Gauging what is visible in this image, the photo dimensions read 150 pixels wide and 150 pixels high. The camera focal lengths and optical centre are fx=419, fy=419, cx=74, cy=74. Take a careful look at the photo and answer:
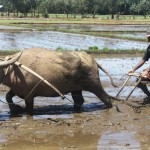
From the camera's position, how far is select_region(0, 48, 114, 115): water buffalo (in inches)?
329

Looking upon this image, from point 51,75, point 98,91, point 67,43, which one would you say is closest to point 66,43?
point 67,43

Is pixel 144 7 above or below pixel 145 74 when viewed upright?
below

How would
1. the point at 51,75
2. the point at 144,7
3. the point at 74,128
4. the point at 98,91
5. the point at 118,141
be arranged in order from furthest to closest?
the point at 144,7
the point at 98,91
the point at 51,75
the point at 74,128
the point at 118,141

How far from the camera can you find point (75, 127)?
741 centimetres

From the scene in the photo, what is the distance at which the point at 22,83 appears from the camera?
8.34m

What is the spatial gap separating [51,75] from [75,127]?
1568 millimetres

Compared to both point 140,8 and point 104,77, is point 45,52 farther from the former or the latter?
point 140,8

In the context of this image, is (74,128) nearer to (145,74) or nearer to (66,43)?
(145,74)

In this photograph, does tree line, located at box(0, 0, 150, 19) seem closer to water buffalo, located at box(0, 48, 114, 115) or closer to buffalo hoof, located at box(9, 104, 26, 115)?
water buffalo, located at box(0, 48, 114, 115)

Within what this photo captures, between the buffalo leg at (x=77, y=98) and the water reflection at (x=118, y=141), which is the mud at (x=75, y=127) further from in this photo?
the buffalo leg at (x=77, y=98)

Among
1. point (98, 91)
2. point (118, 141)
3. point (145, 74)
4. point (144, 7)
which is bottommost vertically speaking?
point (118, 141)

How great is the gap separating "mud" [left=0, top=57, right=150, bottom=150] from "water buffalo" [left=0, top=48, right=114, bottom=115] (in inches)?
14.0

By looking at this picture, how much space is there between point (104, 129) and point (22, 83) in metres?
2.05

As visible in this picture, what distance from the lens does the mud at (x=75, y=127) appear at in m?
6.30
